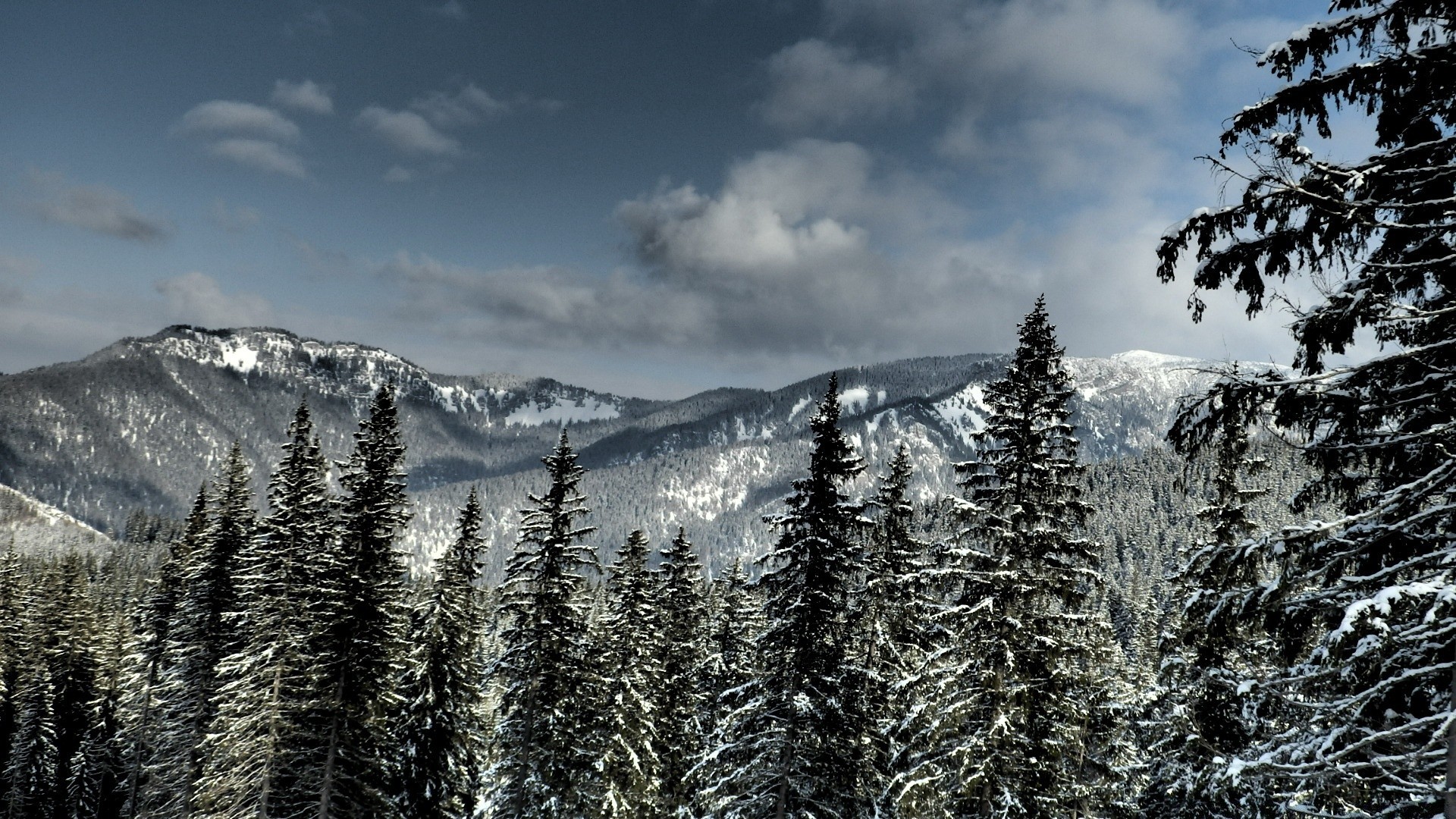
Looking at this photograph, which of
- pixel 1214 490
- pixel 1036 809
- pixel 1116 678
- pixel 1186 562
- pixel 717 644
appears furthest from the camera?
pixel 1116 678

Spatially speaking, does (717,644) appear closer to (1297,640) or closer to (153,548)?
(1297,640)

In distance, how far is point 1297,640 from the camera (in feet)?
22.2

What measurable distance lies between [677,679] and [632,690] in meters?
5.61

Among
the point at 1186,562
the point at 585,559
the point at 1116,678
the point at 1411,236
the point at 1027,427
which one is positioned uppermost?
the point at 1411,236

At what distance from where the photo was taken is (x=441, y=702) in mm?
26219

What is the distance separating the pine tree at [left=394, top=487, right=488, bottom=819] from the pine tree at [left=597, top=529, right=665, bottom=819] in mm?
4635

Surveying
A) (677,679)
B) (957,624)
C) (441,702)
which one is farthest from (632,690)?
(957,624)

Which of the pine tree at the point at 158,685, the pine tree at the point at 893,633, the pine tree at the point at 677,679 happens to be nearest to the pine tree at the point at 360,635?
the pine tree at the point at 677,679

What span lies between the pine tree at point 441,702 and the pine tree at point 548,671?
2.72 m

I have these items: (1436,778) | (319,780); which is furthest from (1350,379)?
(319,780)

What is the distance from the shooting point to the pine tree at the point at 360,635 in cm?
2298

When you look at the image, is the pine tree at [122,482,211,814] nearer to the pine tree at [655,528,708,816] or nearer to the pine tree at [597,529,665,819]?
the pine tree at [597,529,665,819]

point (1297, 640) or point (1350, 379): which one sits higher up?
point (1350, 379)

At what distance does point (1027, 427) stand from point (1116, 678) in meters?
29.6
